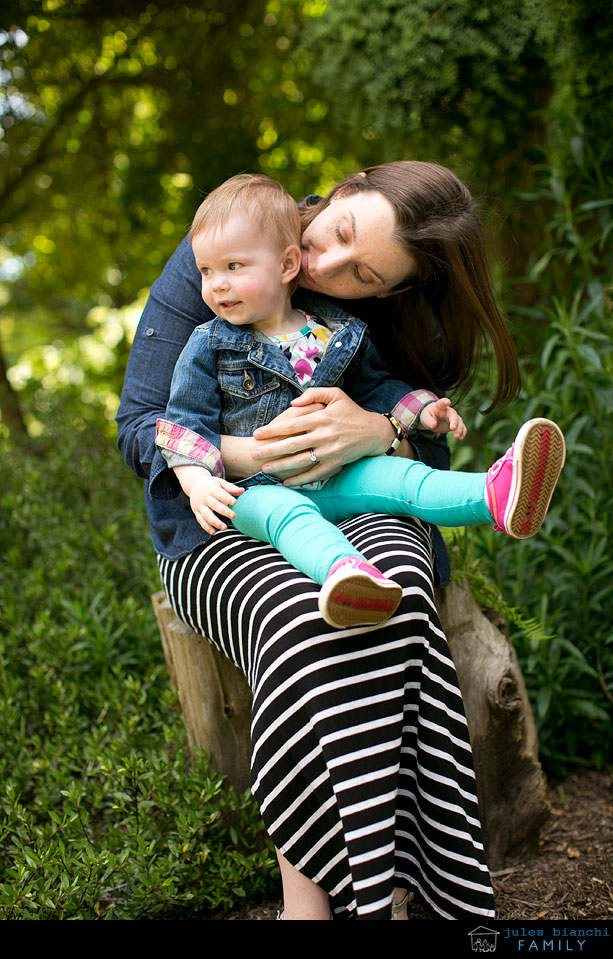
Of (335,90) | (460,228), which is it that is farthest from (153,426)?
(335,90)

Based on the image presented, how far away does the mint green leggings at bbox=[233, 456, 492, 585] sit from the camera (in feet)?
4.90

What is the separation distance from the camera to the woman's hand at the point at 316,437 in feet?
5.79

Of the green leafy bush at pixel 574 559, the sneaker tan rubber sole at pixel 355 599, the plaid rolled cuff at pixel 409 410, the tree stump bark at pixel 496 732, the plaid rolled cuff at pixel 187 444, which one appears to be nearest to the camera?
the sneaker tan rubber sole at pixel 355 599

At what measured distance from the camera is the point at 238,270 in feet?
5.93

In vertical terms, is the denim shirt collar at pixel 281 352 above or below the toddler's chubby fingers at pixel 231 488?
above

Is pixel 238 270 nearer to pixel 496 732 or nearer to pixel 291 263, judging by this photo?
pixel 291 263

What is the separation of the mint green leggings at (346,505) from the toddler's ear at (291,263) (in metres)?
0.47

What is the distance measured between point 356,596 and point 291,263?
93cm

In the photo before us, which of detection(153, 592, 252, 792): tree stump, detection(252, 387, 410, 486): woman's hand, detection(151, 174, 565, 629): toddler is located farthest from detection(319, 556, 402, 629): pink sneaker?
detection(153, 592, 252, 792): tree stump

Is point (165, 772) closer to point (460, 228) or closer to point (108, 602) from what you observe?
point (108, 602)

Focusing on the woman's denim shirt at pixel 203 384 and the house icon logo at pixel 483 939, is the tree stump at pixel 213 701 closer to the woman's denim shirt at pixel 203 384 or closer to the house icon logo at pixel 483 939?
the woman's denim shirt at pixel 203 384

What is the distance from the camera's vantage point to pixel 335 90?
3139 mm

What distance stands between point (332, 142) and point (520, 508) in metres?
3.66

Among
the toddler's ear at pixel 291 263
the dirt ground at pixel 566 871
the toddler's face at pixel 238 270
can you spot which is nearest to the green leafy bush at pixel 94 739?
the dirt ground at pixel 566 871
